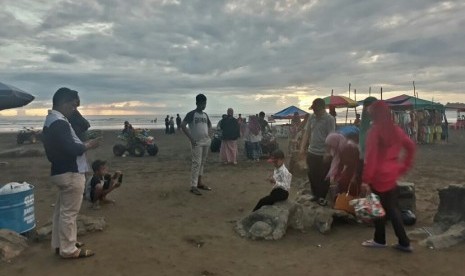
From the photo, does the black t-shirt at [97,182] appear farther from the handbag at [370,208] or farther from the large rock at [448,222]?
the large rock at [448,222]

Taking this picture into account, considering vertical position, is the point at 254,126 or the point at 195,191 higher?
the point at 254,126

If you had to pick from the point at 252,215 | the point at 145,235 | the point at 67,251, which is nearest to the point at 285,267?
the point at 252,215

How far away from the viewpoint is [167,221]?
6.47 meters

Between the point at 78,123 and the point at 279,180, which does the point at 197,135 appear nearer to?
the point at 78,123

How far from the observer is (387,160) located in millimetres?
4730

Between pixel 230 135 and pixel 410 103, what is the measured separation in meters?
13.0

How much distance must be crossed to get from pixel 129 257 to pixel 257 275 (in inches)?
60.8

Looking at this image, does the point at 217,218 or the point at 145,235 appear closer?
the point at 145,235

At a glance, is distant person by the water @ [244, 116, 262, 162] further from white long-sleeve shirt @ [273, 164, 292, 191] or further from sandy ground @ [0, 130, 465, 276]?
white long-sleeve shirt @ [273, 164, 292, 191]

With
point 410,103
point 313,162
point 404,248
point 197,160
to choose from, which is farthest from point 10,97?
point 410,103

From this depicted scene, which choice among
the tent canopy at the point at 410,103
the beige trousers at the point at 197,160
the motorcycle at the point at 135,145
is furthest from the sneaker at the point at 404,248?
the tent canopy at the point at 410,103

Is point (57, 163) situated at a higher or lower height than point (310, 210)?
higher

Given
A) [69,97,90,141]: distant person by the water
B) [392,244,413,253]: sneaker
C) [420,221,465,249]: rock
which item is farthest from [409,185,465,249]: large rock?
[69,97,90,141]: distant person by the water

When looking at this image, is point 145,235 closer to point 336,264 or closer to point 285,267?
point 285,267
